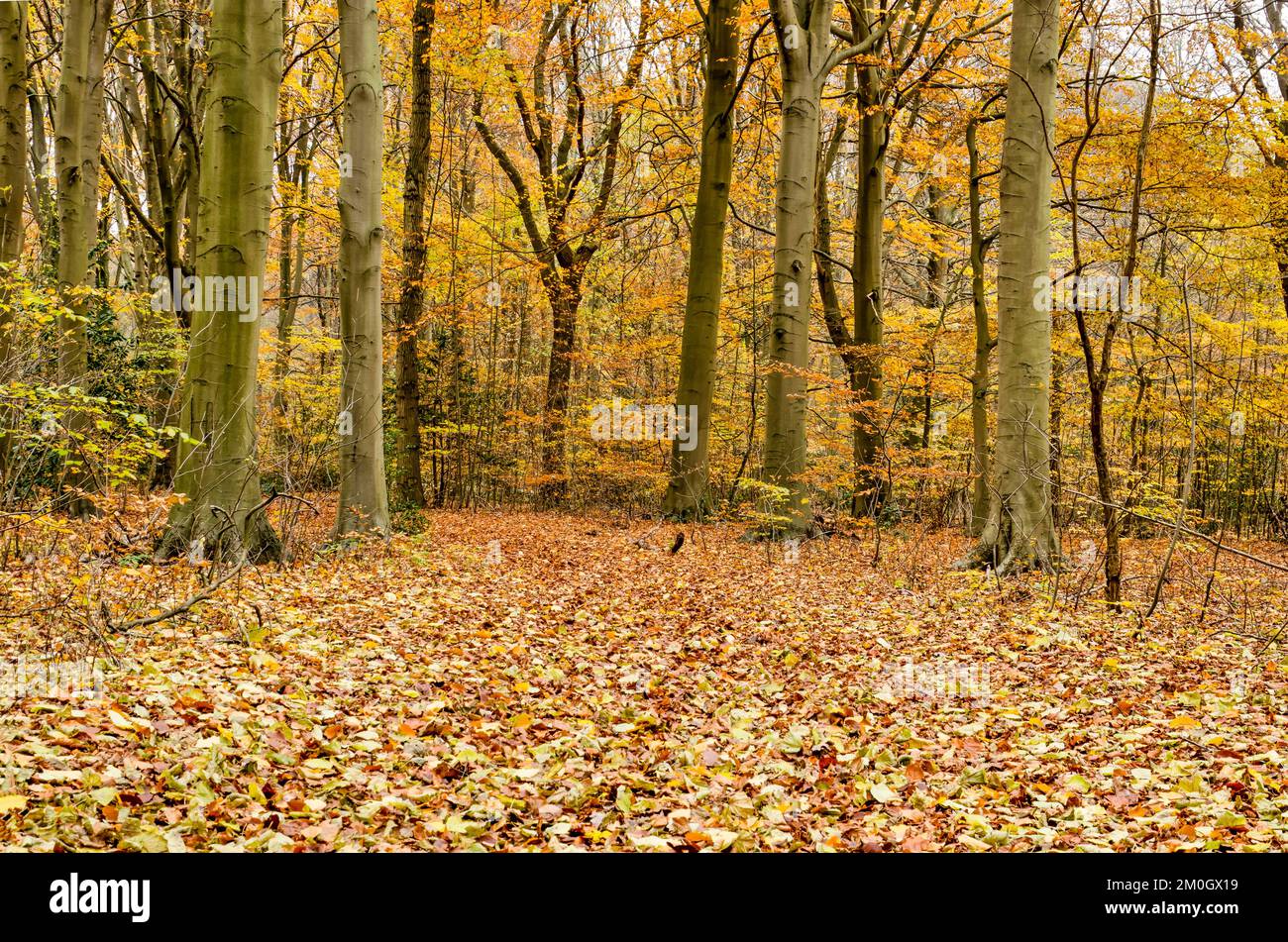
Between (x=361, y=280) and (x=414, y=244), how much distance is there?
4.71m

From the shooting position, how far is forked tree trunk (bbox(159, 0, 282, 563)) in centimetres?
683

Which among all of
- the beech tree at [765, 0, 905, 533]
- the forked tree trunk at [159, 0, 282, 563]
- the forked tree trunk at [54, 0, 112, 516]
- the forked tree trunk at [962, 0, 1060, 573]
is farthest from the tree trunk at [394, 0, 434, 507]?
the forked tree trunk at [962, 0, 1060, 573]

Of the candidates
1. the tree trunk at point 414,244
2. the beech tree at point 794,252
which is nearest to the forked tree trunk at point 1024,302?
the beech tree at point 794,252

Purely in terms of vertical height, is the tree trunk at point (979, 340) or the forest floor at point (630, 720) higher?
the tree trunk at point (979, 340)

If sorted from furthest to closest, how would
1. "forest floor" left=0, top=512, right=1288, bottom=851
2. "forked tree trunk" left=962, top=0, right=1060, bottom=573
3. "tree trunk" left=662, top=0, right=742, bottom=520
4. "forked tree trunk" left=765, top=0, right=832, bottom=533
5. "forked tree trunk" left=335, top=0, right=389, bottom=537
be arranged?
"tree trunk" left=662, top=0, right=742, bottom=520 < "forked tree trunk" left=765, top=0, right=832, bottom=533 < "forked tree trunk" left=335, top=0, right=389, bottom=537 < "forked tree trunk" left=962, top=0, right=1060, bottom=573 < "forest floor" left=0, top=512, right=1288, bottom=851

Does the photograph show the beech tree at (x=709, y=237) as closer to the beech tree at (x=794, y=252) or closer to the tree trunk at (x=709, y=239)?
the tree trunk at (x=709, y=239)

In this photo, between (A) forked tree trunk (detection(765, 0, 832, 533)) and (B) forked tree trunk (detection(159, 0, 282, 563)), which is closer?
(B) forked tree trunk (detection(159, 0, 282, 563))

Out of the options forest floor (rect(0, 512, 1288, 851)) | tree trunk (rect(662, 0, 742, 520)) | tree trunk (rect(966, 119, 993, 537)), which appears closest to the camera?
forest floor (rect(0, 512, 1288, 851))

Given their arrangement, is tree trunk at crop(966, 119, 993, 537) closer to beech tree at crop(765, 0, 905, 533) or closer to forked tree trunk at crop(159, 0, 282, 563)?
beech tree at crop(765, 0, 905, 533)

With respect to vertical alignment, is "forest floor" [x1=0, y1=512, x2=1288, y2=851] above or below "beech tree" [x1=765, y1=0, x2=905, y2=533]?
below

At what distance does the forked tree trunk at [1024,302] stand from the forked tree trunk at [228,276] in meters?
7.03

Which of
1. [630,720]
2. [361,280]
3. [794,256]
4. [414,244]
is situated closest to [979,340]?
[794,256]

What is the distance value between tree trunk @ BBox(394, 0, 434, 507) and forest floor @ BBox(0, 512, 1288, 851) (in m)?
6.43

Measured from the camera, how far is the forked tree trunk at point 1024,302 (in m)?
8.02
